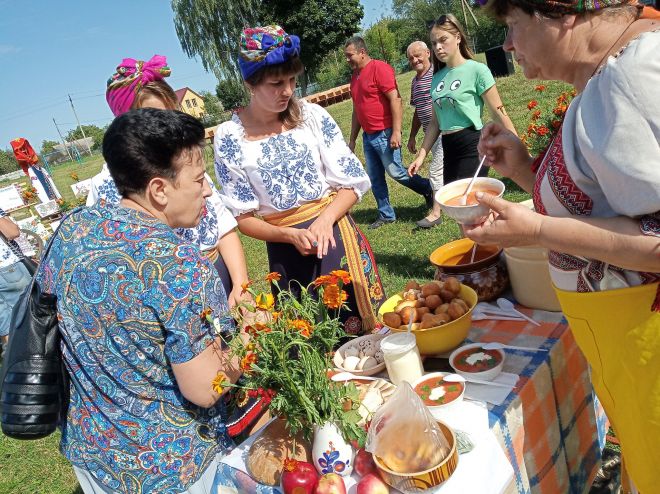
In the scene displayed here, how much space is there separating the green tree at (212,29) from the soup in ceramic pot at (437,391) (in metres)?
28.7

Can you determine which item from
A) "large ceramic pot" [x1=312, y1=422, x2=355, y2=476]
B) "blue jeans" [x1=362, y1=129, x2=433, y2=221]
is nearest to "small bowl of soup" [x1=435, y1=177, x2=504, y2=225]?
"large ceramic pot" [x1=312, y1=422, x2=355, y2=476]

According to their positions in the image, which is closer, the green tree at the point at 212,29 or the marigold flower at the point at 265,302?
the marigold flower at the point at 265,302

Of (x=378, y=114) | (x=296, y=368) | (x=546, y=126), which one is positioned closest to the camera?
(x=296, y=368)

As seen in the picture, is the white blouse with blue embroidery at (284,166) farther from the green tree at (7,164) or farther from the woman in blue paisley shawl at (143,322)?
the green tree at (7,164)

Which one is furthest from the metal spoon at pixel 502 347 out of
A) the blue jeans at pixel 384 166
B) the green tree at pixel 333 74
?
the green tree at pixel 333 74

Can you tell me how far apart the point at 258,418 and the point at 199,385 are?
0.44m

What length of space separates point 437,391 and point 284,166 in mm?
1216

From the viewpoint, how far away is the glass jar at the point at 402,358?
150 cm

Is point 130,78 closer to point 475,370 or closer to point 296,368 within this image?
point 296,368

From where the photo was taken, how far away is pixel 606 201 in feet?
3.78

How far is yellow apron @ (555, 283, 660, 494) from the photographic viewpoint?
45.3 inches

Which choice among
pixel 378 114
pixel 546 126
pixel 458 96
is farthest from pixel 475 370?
pixel 378 114

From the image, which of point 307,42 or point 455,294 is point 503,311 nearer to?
point 455,294

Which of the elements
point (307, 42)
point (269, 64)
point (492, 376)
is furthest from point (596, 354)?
point (307, 42)
